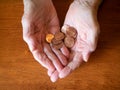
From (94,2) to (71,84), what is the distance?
282 millimetres

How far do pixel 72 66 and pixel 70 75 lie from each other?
51 mm

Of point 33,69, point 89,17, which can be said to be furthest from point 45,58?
point 89,17

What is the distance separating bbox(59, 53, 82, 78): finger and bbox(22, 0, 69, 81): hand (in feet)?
0.05

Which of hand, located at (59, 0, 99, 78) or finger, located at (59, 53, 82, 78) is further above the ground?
hand, located at (59, 0, 99, 78)

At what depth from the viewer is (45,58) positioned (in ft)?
2.07

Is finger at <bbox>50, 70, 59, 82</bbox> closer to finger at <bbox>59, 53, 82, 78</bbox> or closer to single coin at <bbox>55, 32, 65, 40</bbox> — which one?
finger at <bbox>59, 53, 82, 78</bbox>

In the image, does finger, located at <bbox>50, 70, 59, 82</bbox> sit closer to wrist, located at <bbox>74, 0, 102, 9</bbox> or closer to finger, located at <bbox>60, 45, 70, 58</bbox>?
finger, located at <bbox>60, 45, 70, 58</bbox>

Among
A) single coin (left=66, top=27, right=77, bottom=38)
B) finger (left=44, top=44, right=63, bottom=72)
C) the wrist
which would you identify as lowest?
finger (left=44, top=44, right=63, bottom=72)

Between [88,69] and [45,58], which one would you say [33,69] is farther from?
[88,69]

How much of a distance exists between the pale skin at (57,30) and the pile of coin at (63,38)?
1 cm

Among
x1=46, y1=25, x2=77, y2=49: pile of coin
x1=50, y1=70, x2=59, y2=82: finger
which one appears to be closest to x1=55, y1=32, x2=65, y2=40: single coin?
x1=46, y1=25, x2=77, y2=49: pile of coin

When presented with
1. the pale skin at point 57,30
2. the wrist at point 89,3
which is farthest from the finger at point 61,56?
the wrist at point 89,3

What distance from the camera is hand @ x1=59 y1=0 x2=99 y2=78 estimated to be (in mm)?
604

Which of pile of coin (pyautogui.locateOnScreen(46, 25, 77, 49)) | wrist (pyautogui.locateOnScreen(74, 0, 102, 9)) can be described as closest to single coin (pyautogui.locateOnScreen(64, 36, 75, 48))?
pile of coin (pyautogui.locateOnScreen(46, 25, 77, 49))
